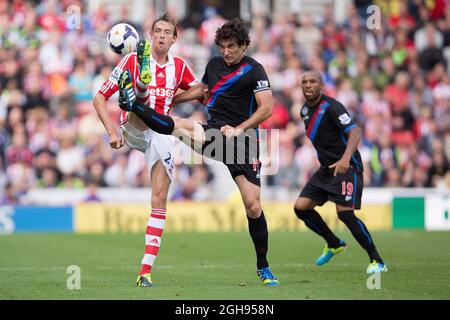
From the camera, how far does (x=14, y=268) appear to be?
1170 centimetres

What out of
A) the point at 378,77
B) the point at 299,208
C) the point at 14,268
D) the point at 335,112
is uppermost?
the point at 378,77

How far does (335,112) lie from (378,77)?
12102 millimetres

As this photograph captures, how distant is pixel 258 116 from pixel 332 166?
2104 millimetres

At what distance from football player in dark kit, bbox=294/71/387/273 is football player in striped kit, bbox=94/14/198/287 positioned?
1.95 m

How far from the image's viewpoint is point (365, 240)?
1105 cm

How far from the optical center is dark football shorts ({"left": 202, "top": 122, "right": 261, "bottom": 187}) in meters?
9.74

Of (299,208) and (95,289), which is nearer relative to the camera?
(95,289)

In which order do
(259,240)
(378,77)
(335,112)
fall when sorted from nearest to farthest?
(259,240), (335,112), (378,77)

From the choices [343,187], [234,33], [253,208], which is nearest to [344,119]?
[343,187]

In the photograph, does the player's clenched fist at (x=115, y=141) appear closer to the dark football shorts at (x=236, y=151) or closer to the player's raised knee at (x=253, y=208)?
the dark football shorts at (x=236, y=151)

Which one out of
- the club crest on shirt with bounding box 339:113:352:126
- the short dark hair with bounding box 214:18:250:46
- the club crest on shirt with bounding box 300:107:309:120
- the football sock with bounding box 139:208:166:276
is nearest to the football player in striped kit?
the football sock with bounding box 139:208:166:276

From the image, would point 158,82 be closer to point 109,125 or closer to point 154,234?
point 109,125

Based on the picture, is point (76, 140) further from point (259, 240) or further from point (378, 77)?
point (259, 240)

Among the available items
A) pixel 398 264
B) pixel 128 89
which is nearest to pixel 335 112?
pixel 398 264
